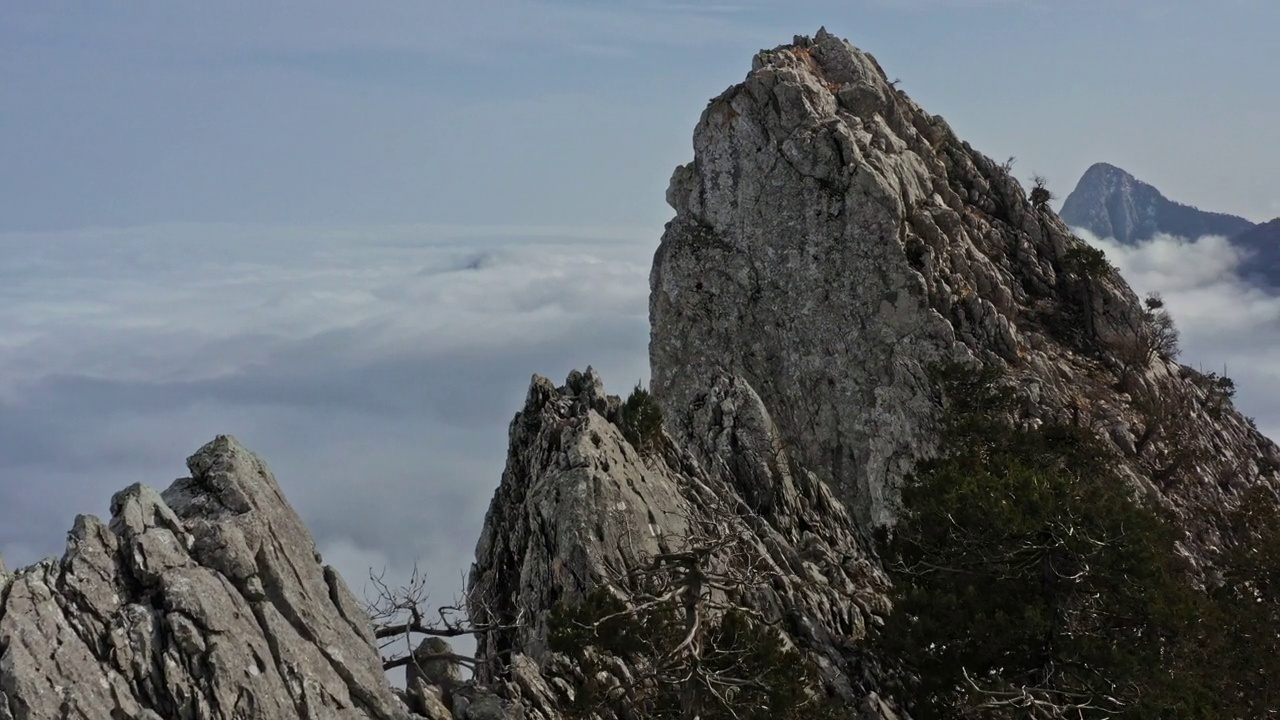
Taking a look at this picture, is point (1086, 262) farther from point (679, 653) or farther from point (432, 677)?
point (432, 677)

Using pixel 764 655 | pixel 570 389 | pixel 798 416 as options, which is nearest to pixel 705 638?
pixel 764 655

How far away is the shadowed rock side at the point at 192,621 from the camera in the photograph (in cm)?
1780

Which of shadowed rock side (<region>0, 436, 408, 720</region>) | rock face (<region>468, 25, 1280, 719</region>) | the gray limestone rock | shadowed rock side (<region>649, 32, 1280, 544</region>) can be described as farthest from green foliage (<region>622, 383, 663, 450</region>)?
shadowed rock side (<region>649, 32, 1280, 544</region>)

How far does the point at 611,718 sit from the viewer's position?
24.7 metres

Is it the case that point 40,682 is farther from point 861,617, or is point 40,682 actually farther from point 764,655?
point 861,617

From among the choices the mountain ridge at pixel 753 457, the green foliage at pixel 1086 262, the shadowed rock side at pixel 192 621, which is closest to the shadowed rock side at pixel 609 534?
Answer: the mountain ridge at pixel 753 457

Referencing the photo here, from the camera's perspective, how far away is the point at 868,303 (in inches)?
2479

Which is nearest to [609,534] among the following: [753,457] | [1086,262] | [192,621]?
[192,621]

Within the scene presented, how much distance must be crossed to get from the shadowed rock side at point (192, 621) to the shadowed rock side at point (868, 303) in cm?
4150

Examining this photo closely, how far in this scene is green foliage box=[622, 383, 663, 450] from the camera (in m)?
34.9

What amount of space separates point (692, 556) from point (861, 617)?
9440 mm

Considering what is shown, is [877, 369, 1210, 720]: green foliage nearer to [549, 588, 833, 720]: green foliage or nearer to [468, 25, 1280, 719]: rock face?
[549, 588, 833, 720]: green foliage

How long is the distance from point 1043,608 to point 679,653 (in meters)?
10.6

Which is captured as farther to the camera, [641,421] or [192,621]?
[641,421]
